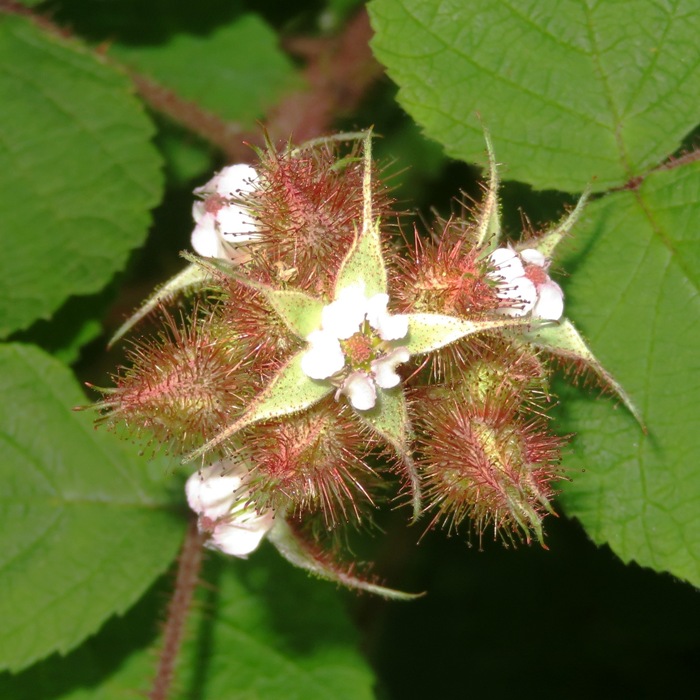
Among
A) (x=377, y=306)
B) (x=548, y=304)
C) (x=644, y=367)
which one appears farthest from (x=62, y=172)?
(x=644, y=367)

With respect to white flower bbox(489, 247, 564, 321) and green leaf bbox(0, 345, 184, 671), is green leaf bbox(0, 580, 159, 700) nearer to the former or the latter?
green leaf bbox(0, 345, 184, 671)

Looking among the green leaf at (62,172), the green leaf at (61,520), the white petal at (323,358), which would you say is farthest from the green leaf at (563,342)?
the green leaf at (62,172)

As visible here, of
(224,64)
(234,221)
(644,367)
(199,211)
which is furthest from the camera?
(224,64)

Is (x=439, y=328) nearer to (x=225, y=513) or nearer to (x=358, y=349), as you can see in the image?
(x=358, y=349)

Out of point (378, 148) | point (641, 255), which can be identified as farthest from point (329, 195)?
point (378, 148)

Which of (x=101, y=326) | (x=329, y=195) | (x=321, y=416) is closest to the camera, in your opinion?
(x=321, y=416)

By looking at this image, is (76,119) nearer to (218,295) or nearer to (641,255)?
(218,295)

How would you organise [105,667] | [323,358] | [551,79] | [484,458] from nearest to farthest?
1. [323,358]
2. [484,458]
3. [551,79]
4. [105,667]
